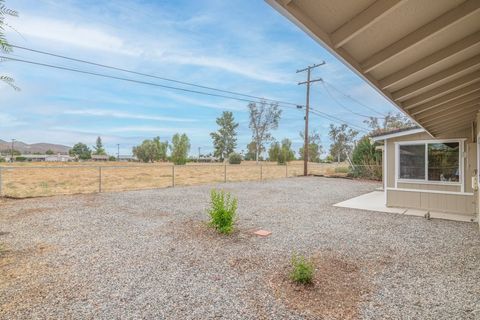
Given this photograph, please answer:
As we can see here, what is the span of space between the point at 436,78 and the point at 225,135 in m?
51.5

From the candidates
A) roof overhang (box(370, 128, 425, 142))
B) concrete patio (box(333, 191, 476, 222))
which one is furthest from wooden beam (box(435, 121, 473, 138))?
concrete patio (box(333, 191, 476, 222))

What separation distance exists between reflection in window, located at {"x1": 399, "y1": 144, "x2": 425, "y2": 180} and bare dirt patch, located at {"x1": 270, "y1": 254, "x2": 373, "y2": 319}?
16.6 feet

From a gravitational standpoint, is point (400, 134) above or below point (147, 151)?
below

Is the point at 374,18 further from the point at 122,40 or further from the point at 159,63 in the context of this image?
the point at 159,63

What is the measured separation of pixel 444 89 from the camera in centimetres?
326

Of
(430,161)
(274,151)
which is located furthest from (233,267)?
(274,151)

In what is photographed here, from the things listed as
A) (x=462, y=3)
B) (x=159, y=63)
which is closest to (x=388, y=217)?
(x=462, y=3)

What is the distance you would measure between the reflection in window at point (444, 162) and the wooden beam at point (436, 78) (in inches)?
189

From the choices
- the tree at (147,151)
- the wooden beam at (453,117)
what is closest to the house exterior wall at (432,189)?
the wooden beam at (453,117)

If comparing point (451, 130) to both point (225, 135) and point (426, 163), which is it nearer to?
point (426, 163)

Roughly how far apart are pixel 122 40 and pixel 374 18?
13548 mm

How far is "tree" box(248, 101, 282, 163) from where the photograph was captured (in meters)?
42.0

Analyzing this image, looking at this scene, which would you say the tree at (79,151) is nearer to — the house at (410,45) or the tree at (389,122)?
the tree at (389,122)

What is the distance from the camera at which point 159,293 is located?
2.76m
